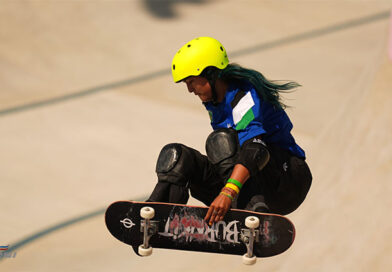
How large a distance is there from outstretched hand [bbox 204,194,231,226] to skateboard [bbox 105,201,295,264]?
0.12 m

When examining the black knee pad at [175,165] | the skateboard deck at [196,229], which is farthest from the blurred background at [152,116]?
the black knee pad at [175,165]

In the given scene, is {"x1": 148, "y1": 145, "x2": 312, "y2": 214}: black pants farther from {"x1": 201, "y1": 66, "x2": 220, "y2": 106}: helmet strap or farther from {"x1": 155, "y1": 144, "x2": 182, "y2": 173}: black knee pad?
{"x1": 201, "y1": 66, "x2": 220, "y2": 106}: helmet strap

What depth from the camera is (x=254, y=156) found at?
4.95 m

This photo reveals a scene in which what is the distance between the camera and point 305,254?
7387 millimetres

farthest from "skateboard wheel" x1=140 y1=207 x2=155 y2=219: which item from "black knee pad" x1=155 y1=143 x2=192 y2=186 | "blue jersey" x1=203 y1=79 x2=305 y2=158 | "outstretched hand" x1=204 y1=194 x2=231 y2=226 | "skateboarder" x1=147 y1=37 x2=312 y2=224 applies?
"blue jersey" x1=203 y1=79 x2=305 y2=158

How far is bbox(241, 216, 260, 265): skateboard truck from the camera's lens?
4921 mm

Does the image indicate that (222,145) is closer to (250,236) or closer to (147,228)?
(250,236)

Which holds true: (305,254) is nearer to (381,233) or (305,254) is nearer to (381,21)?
(381,233)

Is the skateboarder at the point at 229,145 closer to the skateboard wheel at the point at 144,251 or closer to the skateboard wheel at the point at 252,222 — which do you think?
the skateboard wheel at the point at 252,222

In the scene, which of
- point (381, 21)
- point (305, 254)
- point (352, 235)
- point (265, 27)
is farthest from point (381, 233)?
point (381, 21)

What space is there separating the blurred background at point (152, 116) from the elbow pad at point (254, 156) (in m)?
2.45

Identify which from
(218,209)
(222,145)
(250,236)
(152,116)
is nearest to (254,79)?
(222,145)

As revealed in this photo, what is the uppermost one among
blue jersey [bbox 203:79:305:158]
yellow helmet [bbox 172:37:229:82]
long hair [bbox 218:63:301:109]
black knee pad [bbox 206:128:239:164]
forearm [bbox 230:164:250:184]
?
yellow helmet [bbox 172:37:229:82]

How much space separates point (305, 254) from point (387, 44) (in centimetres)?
354
